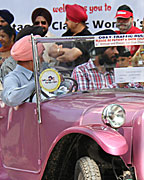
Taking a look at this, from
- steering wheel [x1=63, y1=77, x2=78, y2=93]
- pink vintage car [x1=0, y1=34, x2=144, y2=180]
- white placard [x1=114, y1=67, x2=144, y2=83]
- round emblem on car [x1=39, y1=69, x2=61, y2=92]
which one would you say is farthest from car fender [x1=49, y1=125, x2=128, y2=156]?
white placard [x1=114, y1=67, x2=144, y2=83]

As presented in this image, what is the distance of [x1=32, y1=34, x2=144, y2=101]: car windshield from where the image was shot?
133 inches

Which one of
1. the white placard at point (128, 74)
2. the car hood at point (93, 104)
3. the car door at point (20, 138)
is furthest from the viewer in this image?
the white placard at point (128, 74)

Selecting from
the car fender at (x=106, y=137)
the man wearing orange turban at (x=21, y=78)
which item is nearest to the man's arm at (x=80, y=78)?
the man wearing orange turban at (x=21, y=78)

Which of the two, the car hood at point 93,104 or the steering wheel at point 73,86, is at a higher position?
the steering wheel at point 73,86

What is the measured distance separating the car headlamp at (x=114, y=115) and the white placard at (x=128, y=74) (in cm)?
88

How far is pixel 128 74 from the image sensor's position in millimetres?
3441

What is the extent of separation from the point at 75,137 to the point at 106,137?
1.58 ft

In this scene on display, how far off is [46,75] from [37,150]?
25.4 inches

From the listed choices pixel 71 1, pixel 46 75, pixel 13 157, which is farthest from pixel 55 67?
pixel 71 1

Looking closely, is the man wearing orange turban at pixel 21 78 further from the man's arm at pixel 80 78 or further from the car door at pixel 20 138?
the man's arm at pixel 80 78

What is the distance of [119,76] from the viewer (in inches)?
136

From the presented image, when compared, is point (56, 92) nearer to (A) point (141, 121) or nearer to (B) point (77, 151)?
(B) point (77, 151)

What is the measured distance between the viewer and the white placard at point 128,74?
3436 mm

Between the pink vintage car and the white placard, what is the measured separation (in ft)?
0.31
